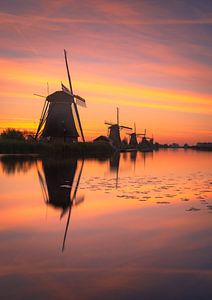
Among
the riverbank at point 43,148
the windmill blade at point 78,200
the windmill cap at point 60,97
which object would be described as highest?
the windmill cap at point 60,97

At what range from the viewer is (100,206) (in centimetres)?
1032

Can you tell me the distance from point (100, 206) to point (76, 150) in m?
32.5

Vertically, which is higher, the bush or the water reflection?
the bush

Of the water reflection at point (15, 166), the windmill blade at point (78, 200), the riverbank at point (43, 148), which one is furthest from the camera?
the riverbank at point (43, 148)

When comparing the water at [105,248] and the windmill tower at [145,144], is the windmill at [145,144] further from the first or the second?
the water at [105,248]

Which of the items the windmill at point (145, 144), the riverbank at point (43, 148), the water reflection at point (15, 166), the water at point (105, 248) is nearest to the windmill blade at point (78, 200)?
the water at point (105, 248)

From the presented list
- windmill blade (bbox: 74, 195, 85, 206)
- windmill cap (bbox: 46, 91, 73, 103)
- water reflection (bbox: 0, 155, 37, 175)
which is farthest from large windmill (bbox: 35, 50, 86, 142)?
windmill blade (bbox: 74, 195, 85, 206)

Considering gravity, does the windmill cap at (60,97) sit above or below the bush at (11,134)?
above

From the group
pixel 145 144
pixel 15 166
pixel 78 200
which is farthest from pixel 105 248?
pixel 145 144

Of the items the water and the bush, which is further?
the bush

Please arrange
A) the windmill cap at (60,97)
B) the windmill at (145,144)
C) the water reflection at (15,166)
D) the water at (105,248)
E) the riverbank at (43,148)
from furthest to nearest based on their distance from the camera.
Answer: the windmill at (145,144) → the windmill cap at (60,97) → the riverbank at (43,148) → the water reflection at (15,166) → the water at (105,248)

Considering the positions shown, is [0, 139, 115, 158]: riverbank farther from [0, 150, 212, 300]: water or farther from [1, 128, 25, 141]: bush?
[0, 150, 212, 300]: water

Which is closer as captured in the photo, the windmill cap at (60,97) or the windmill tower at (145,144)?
the windmill cap at (60,97)

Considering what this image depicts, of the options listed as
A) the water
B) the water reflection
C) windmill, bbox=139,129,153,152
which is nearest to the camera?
the water
